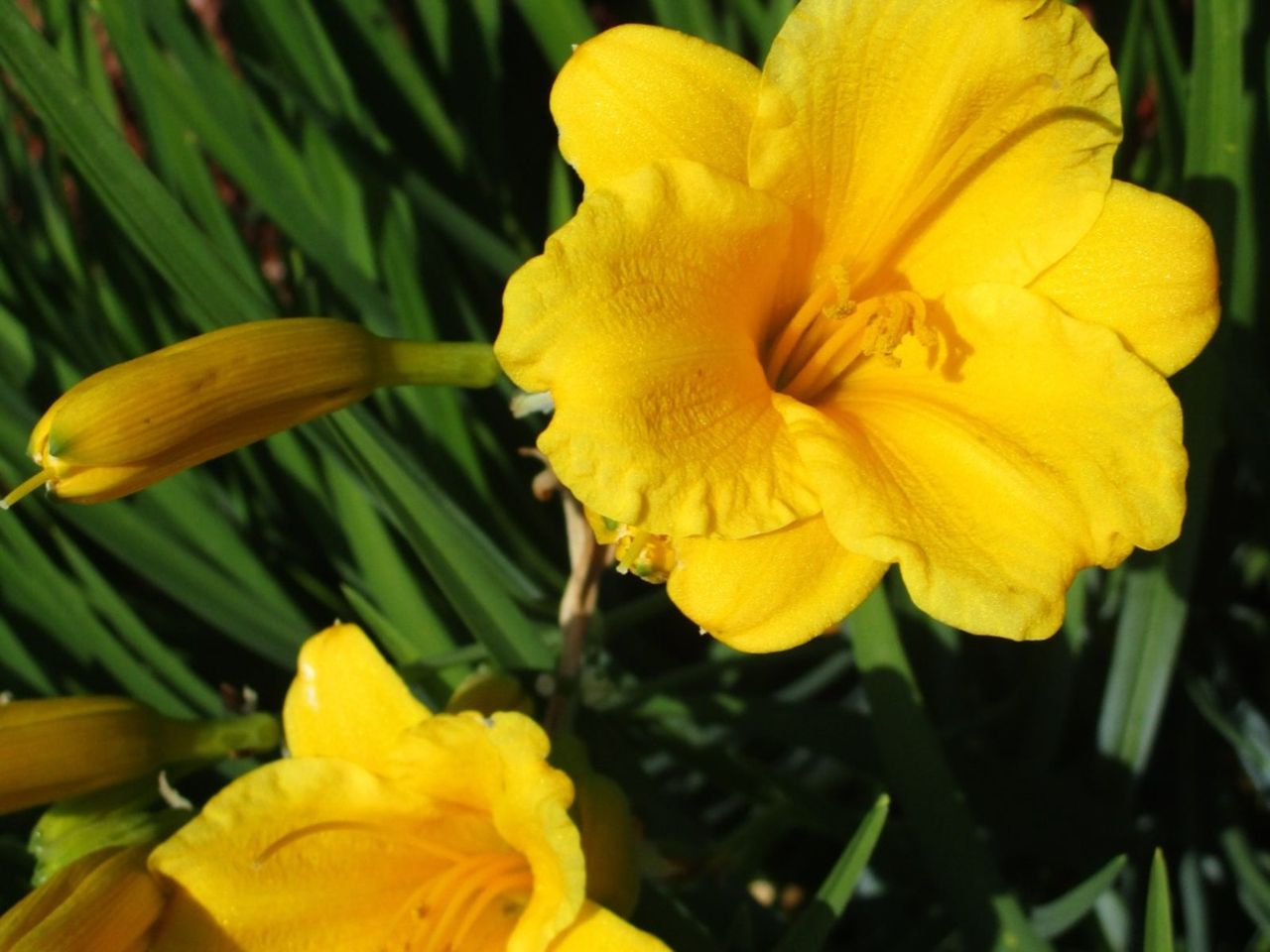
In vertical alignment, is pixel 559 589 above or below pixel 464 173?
below

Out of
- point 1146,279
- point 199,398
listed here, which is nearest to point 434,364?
point 199,398

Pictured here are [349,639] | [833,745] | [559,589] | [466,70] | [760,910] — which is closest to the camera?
[349,639]

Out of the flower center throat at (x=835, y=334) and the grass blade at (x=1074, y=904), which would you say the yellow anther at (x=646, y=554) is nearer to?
the flower center throat at (x=835, y=334)

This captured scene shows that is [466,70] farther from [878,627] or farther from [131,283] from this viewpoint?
[878,627]

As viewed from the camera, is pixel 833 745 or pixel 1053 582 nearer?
pixel 1053 582

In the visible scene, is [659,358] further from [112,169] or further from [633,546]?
[112,169]

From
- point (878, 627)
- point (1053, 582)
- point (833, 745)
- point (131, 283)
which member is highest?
point (131, 283)

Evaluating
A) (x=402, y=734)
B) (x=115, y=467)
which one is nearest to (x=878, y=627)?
(x=402, y=734)
